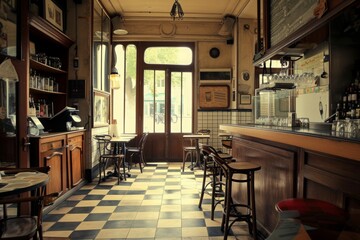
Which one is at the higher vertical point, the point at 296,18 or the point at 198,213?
the point at 296,18

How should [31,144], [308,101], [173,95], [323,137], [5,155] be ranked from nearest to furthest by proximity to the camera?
[323,137], [5,155], [31,144], [308,101], [173,95]

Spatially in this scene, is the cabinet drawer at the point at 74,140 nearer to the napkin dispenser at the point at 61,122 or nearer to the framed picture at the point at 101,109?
the napkin dispenser at the point at 61,122

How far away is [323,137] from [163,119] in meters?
5.91

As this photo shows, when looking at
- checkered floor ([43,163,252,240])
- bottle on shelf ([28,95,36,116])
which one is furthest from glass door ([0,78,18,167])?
bottle on shelf ([28,95,36,116])

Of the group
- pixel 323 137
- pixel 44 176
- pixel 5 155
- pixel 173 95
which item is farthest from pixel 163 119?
pixel 323 137

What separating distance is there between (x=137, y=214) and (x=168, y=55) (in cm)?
483

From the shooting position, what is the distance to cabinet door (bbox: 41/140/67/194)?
11.3 feet

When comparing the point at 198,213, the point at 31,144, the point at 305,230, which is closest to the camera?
the point at 305,230

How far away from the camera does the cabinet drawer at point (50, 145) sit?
3.36 m

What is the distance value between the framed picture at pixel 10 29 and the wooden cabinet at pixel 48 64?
0.67 meters

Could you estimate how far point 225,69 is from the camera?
281 inches

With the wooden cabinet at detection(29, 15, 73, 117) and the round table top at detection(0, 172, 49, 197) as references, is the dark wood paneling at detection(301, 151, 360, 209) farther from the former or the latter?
the wooden cabinet at detection(29, 15, 73, 117)

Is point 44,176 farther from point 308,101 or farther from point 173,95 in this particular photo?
point 173,95

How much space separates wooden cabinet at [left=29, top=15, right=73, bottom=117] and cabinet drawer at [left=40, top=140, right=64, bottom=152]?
867 millimetres
